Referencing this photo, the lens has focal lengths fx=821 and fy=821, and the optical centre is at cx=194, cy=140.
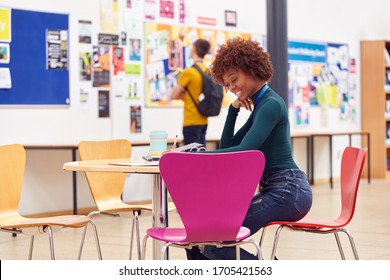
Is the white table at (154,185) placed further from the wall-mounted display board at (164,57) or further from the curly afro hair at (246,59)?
the wall-mounted display board at (164,57)

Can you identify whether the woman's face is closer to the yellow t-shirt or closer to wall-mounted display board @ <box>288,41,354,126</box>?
the yellow t-shirt

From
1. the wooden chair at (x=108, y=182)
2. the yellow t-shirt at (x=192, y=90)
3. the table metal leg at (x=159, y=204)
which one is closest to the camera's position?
the table metal leg at (x=159, y=204)

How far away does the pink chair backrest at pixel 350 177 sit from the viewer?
12.2 ft

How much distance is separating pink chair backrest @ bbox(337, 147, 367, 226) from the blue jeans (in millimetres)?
237

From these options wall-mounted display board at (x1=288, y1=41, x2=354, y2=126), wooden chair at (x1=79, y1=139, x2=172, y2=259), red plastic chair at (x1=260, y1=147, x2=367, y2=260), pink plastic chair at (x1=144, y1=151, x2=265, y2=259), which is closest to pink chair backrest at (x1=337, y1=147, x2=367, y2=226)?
red plastic chair at (x1=260, y1=147, x2=367, y2=260)

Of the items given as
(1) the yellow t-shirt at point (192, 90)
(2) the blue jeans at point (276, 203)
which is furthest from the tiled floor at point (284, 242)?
(2) the blue jeans at point (276, 203)

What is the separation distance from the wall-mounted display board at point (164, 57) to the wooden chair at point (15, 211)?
4.54 m

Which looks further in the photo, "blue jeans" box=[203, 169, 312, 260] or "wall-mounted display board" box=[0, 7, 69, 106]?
"wall-mounted display board" box=[0, 7, 69, 106]

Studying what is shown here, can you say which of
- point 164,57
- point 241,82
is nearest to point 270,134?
point 241,82

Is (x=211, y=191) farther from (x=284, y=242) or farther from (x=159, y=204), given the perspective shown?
(x=284, y=242)

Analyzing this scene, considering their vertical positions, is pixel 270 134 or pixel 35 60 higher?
pixel 35 60

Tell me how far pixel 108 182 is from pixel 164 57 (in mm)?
4271

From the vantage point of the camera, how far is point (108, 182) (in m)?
4.93

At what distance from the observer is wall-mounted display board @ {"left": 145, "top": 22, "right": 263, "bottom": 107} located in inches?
349
